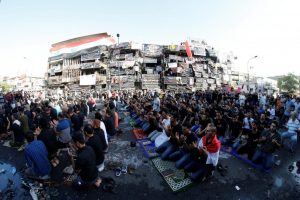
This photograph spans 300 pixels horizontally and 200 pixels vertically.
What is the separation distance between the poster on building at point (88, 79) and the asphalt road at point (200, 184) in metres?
33.8

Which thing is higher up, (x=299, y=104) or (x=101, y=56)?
(x=101, y=56)

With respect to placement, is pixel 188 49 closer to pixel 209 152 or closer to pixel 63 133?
pixel 63 133

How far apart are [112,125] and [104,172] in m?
3.09

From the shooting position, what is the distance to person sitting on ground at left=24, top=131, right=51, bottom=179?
5.52 m

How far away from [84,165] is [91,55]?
40.0 m

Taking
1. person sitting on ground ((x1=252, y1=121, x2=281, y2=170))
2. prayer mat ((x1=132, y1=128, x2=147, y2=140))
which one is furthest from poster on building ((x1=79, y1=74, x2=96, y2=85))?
person sitting on ground ((x1=252, y1=121, x2=281, y2=170))

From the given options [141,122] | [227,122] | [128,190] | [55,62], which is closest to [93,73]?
[55,62]

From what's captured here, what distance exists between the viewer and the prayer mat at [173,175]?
5754 mm

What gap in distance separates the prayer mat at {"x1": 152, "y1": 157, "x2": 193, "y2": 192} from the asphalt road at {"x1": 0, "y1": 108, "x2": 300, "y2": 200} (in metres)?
0.14

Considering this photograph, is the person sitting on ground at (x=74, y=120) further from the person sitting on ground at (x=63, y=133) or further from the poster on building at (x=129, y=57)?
the poster on building at (x=129, y=57)

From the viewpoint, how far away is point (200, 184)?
5.97 m

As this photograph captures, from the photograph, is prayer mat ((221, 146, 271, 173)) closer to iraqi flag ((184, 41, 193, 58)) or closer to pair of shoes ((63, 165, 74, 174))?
pair of shoes ((63, 165, 74, 174))

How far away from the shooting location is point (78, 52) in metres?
43.3

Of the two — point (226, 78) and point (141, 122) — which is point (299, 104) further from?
point (226, 78)
